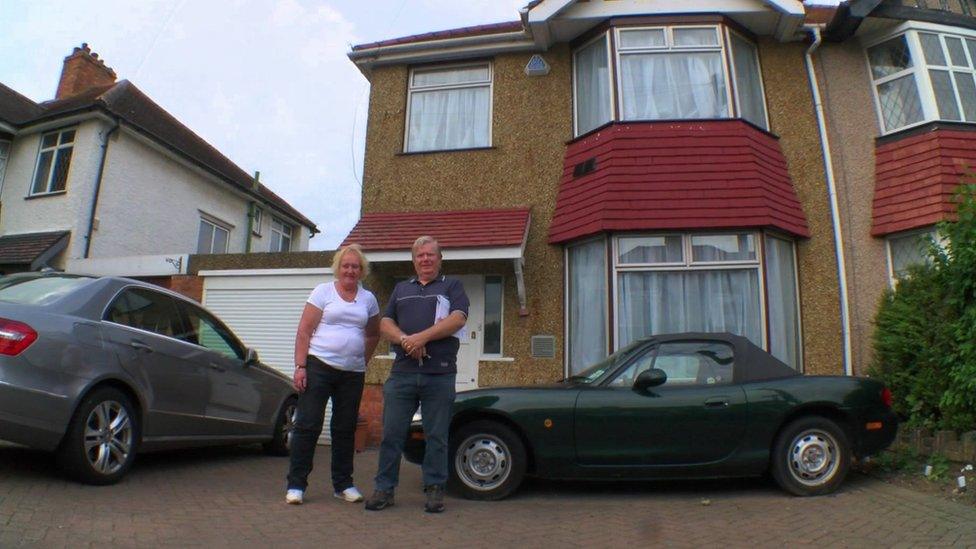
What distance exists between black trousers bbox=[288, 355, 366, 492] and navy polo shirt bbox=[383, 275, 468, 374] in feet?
1.28

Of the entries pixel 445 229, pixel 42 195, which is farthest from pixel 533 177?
pixel 42 195

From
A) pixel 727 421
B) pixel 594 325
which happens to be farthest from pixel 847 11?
pixel 727 421

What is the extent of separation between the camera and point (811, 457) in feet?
16.8

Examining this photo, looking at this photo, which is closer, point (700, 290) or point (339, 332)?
point (339, 332)

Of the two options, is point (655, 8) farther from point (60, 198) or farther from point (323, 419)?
point (60, 198)

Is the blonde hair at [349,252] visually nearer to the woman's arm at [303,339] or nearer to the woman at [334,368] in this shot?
the woman at [334,368]

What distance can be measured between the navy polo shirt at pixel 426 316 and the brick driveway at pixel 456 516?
3.19ft

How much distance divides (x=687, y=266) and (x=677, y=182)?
1093mm

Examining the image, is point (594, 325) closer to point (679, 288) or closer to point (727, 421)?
point (679, 288)

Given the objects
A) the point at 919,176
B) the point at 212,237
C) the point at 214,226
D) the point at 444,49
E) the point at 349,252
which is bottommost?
the point at 349,252

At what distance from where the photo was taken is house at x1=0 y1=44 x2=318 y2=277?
12820 millimetres

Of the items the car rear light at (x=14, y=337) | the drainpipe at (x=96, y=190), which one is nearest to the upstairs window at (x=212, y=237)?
the drainpipe at (x=96, y=190)

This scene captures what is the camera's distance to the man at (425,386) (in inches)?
176

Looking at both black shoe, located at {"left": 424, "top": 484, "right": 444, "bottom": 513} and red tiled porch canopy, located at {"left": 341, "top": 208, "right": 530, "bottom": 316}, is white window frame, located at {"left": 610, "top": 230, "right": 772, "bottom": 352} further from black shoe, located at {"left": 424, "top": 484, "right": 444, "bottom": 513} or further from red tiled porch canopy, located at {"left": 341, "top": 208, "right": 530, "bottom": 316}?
black shoe, located at {"left": 424, "top": 484, "right": 444, "bottom": 513}
